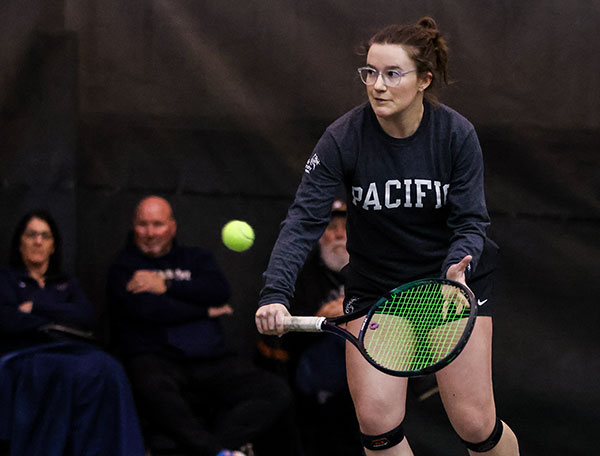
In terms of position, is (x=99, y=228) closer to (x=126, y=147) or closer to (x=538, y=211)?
(x=126, y=147)

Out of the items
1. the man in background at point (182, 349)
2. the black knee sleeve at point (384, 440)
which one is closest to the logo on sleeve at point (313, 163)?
the black knee sleeve at point (384, 440)

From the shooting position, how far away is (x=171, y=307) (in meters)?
5.07

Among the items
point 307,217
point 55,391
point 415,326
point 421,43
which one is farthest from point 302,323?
point 55,391

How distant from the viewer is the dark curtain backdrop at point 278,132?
4.98 metres

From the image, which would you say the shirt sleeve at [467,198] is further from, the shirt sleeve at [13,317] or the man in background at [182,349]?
the shirt sleeve at [13,317]

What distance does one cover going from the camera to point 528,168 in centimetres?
504

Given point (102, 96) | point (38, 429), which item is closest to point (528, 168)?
point (102, 96)

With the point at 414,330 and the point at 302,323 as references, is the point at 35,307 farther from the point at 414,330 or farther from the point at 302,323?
the point at 302,323

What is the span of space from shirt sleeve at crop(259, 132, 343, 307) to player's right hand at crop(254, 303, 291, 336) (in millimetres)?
107

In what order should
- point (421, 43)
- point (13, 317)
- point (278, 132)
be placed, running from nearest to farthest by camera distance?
1. point (421, 43)
2. point (13, 317)
3. point (278, 132)

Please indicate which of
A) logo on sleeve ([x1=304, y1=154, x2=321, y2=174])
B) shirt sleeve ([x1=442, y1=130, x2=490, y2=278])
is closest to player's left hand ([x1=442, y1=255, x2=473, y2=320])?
shirt sleeve ([x1=442, y1=130, x2=490, y2=278])

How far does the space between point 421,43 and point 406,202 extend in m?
0.50

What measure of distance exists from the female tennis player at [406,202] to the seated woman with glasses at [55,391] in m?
1.66

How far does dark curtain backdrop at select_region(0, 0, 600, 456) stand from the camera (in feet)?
16.3
